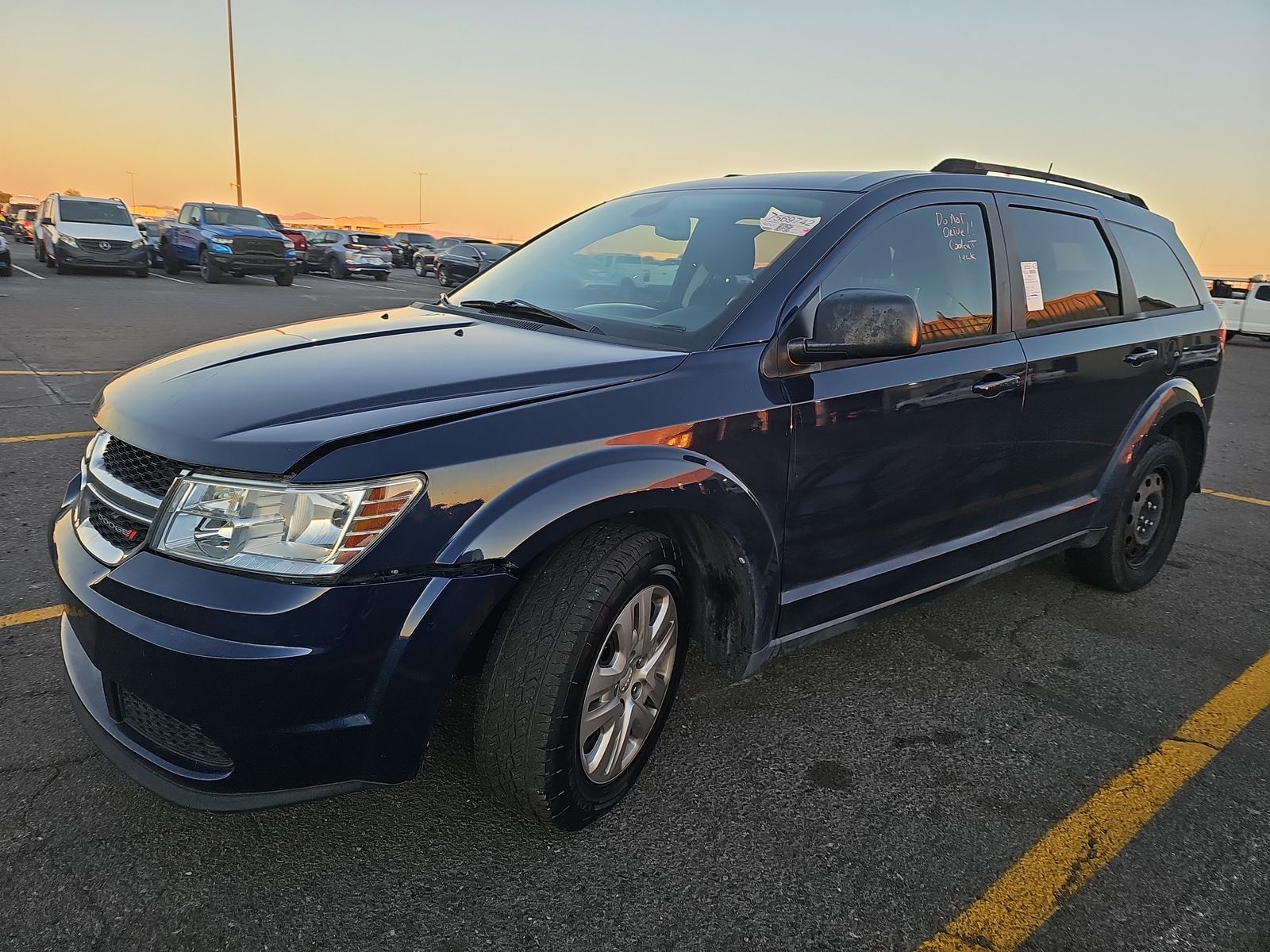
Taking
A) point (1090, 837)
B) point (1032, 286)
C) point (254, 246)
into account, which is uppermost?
point (254, 246)

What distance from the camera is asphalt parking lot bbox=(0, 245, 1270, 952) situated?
1.96 meters

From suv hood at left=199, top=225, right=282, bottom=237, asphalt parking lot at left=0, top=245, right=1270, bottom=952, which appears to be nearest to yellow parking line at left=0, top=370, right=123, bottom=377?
asphalt parking lot at left=0, top=245, right=1270, bottom=952

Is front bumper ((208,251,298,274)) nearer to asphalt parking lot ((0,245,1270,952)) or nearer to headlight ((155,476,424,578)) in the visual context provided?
asphalt parking lot ((0,245,1270,952))

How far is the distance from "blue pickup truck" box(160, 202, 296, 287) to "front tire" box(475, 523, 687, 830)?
66.4 ft

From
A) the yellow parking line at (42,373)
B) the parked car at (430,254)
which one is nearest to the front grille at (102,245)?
the yellow parking line at (42,373)

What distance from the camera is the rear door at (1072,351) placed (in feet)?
10.6

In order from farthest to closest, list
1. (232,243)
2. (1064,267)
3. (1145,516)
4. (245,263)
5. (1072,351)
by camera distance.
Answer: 1. (245,263)
2. (232,243)
3. (1145,516)
4. (1064,267)
5. (1072,351)

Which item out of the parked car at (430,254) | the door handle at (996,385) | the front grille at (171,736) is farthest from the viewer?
the parked car at (430,254)

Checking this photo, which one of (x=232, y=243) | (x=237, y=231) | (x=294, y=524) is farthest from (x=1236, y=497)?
(x=237, y=231)

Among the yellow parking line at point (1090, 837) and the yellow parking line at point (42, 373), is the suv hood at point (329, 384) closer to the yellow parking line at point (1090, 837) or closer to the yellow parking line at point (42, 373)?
the yellow parking line at point (1090, 837)

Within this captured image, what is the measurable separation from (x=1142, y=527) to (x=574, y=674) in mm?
3238

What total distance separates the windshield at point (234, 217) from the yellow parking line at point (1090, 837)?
21.2 m

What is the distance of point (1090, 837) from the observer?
2.36 meters

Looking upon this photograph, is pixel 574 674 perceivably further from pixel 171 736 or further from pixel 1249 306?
pixel 1249 306
